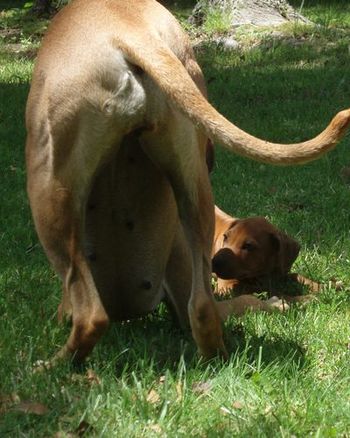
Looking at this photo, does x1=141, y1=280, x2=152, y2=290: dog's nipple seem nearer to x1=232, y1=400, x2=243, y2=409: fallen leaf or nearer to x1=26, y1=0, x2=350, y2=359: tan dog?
x1=26, y1=0, x2=350, y2=359: tan dog

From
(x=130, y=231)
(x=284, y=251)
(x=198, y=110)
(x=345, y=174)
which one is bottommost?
(x=345, y=174)

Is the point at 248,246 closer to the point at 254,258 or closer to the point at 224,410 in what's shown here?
the point at 254,258

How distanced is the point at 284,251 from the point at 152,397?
2317 mm

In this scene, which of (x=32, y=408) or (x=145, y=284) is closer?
(x=32, y=408)

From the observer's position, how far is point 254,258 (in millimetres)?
6238

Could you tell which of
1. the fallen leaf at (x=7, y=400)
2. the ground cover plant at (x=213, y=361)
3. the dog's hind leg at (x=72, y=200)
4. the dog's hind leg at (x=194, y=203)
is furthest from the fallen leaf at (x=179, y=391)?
the fallen leaf at (x=7, y=400)

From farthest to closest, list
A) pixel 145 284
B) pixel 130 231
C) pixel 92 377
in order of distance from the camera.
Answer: pixel 145 284
pixel 130 231
pixel 92 377

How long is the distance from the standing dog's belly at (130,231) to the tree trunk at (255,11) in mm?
8897

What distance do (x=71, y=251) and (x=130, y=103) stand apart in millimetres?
704

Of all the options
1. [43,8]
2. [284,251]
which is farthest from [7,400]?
[43,8]

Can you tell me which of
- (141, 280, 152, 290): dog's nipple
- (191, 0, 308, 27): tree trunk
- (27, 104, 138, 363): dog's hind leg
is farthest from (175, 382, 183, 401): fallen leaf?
(191, 0, 308, 27): tree trunk

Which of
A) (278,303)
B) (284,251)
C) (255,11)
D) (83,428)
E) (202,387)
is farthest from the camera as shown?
(255,11)

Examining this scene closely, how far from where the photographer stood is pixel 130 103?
12.9 feet

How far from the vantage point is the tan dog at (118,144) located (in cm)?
389
